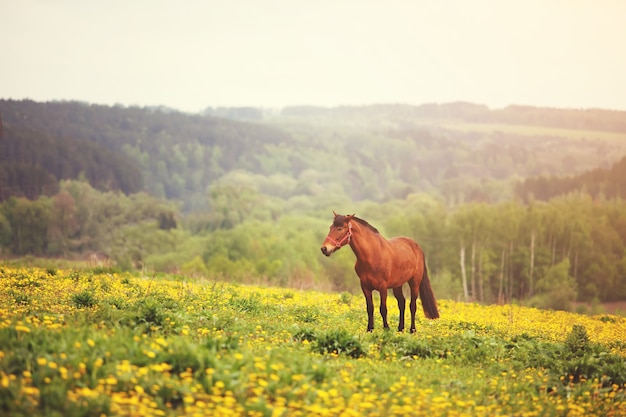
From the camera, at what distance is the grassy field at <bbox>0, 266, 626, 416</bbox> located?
8422 mm

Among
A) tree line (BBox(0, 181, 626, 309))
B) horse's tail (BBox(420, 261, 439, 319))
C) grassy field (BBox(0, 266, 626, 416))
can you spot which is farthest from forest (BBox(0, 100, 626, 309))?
grassy field (BBox(0, 266, 626, 416))

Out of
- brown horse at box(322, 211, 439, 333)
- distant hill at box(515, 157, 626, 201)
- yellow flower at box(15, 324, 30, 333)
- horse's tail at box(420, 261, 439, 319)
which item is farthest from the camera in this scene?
distant hill at box(515, 157, 626, 201)

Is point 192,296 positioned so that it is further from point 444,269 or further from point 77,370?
point 444,269

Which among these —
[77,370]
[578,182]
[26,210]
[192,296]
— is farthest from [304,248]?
[77,370]

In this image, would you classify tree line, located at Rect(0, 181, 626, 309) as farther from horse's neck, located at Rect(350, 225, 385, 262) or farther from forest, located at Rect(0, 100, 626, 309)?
horse's neck, located at Rect(350, 225, 385, 262)

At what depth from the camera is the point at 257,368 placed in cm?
994

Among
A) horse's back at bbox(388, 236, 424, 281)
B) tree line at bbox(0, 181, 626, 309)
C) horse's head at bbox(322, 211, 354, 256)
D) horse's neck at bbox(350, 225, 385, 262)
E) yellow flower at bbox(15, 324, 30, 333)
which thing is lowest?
tree line at bbox(0, 181, 626, 309)

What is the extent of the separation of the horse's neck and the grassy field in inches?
90.2

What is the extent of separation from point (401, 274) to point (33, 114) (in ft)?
426

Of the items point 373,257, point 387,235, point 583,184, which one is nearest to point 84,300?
point 373,257

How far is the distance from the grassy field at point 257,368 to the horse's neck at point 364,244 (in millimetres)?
2292

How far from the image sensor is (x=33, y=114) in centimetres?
13062

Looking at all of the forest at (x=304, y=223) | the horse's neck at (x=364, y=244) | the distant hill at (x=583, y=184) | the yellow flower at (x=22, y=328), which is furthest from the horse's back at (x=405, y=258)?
the distant hill at (x=583, y=184)

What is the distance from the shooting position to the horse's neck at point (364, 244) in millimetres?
16422
